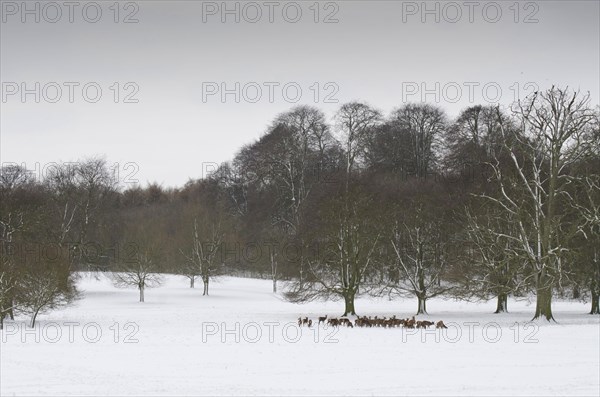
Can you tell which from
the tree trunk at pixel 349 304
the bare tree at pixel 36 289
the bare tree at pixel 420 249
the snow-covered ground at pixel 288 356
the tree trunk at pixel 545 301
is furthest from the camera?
the bare tree at pixel 420 249

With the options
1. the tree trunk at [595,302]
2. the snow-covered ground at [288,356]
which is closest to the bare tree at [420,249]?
the snow-covered ground at [288,356]

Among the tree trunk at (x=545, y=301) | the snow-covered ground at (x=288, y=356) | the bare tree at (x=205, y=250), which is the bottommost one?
the snow-covered ground at (x=288, y=356)

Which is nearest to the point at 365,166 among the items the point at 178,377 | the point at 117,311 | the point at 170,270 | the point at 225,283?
the point at 225,283

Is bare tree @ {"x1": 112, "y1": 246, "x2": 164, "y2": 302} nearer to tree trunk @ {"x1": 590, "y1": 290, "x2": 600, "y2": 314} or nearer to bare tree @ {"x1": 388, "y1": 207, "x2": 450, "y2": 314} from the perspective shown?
bare tree @ {"x1": 388, "y1": 207, "x2": 450, "y2": 314}

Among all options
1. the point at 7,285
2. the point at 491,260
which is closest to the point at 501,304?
the point at 491,260

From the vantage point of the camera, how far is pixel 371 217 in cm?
3944

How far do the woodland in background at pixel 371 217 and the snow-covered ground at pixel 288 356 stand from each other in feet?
8.98

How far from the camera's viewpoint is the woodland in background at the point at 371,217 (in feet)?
115

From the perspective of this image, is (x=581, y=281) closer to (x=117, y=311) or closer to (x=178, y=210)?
(x=117, y=311)

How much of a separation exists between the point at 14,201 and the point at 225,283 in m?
21.5

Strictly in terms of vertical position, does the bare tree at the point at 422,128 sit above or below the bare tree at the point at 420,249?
above

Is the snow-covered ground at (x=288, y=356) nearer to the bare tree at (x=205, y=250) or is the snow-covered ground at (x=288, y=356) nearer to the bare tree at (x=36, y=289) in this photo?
the bare tree at (x=36, y=289)

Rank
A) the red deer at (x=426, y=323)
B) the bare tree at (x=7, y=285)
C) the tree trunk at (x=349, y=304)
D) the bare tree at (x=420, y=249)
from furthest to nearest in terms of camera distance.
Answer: the bare tree at (x=420, y=249), the tree trunk at (x=349, y=304), the bare tree at (x=7, y=285), the red deer at (x=426, y=323)

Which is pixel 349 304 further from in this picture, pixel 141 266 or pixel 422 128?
pixel 422 128
